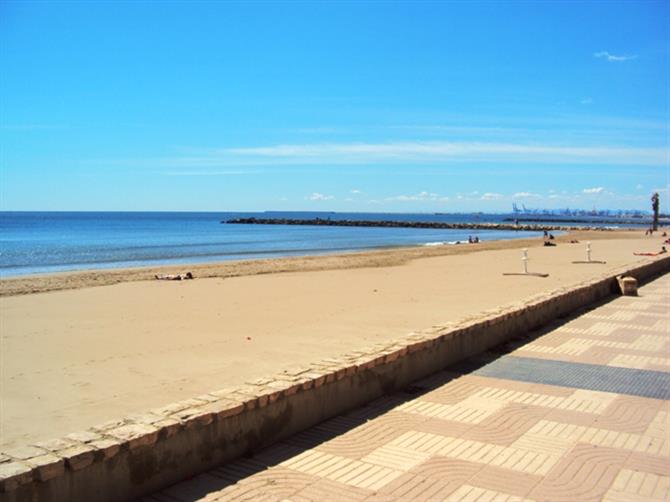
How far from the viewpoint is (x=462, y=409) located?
20.6 ft

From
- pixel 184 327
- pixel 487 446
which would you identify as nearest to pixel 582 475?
pixel 487 446

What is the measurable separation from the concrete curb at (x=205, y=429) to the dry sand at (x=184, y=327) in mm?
2212

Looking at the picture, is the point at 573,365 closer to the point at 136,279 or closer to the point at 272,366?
the point at 272,366

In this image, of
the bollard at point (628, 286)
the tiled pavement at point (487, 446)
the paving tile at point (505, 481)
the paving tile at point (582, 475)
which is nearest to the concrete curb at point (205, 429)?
the tiled pavement at point (487, 446)

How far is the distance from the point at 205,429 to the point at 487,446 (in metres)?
2.32

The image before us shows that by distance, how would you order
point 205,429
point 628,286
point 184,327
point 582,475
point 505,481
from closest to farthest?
point 505,481 < point 582,475 < point 205,429 < point 184,327 < point 628,286

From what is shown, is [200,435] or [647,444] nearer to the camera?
[200,435]

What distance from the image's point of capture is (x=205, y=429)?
4797mm

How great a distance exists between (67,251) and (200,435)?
153 feet

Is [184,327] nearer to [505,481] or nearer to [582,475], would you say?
[505,481]

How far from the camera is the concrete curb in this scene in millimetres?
3877

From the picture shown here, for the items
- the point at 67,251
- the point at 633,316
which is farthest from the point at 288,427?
the point at 67,251

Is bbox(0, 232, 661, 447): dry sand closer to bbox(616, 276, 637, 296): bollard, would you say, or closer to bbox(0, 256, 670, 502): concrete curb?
bbox(0, 256, 670, 502): concrete curb

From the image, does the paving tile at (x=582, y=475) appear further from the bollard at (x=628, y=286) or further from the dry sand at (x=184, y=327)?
the bollard at (x=628, y=286)
